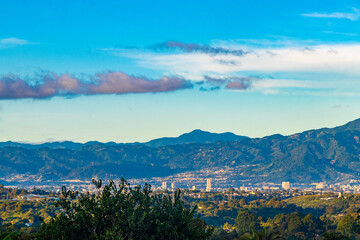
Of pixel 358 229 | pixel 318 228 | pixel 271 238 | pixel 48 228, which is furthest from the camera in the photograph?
pixel 318 228

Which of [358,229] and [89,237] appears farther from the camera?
[358,229]

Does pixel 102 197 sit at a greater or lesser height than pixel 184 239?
greater

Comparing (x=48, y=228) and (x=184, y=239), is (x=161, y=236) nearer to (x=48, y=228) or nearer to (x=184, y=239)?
(x=184, y=239)

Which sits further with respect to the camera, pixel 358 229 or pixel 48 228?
pixel 358 229

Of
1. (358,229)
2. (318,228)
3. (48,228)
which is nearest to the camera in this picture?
(48,228)

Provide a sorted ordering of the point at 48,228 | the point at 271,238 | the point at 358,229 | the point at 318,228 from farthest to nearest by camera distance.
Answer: the point at 318,228 → the point at 358,229 → the point at 271,238 → the point at 48,228

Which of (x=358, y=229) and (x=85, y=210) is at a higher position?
(x=85, y=210)

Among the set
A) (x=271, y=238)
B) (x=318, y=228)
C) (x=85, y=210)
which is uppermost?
(x=85, y=210)

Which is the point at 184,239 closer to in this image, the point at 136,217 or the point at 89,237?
the point at 136,217

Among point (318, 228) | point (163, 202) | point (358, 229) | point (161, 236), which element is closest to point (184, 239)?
point (161, 236)
